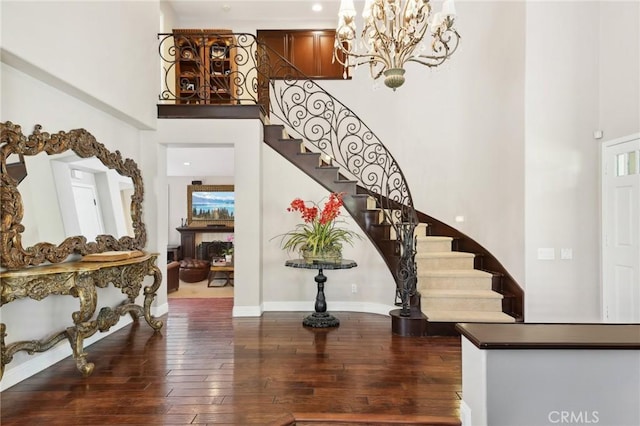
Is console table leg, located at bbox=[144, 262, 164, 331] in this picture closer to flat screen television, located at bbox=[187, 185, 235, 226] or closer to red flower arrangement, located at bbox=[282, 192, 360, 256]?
red flower arrangement, located at bbox=[282, 192, 360, 256]

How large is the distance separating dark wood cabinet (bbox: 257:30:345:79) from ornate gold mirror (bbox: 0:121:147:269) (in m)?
4.12

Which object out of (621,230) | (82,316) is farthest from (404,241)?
(82,316)

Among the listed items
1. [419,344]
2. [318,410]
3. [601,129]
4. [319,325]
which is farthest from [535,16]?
[318,410]

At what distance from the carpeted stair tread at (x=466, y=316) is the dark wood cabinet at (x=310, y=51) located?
16.4 feet

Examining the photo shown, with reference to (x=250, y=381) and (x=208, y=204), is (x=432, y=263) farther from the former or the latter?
(x=208, y=204)

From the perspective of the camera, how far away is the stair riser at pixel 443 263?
17.5 ft

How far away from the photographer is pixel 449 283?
503 cm

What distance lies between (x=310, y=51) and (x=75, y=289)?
6.15 meters

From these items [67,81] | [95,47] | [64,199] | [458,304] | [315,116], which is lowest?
[458,304]

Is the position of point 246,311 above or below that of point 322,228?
below

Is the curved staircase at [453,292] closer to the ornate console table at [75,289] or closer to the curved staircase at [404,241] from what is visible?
the curved staircase at [404,241]

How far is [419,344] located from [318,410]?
71.0 inches

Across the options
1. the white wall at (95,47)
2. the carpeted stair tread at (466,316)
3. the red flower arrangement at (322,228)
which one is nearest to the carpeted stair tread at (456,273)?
the carpeted stair tread at (466,316)

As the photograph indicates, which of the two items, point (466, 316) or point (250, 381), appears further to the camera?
point (466, 316)
